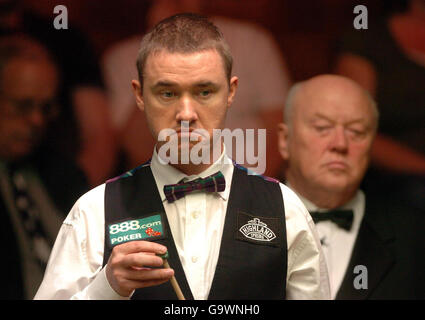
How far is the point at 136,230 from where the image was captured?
94.3 inches

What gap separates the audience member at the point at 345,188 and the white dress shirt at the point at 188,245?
71 centimetres

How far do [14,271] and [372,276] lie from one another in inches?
57.8

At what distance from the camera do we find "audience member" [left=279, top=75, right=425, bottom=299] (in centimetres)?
321

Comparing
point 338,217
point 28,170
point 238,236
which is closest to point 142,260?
point 238,236

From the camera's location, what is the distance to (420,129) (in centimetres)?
353

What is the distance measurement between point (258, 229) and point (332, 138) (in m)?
0.91

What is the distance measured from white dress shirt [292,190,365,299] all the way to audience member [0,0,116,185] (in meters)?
0.92

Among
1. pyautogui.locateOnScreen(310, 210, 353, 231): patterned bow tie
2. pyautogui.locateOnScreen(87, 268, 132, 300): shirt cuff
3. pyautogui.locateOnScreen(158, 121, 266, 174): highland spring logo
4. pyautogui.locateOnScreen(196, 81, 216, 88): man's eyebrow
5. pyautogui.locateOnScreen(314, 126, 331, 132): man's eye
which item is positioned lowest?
pyautogui.locateOnScreen(310, 210, 353, 231): patterned bow tie

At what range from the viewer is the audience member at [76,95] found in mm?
3494

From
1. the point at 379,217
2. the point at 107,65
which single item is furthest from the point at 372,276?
the point at 107,65

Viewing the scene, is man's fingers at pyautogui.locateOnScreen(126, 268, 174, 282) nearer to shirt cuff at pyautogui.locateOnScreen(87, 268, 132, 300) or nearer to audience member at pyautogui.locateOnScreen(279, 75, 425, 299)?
shirt cuff at pyautogui.locateOnScreen(87, 268, 132, 300)

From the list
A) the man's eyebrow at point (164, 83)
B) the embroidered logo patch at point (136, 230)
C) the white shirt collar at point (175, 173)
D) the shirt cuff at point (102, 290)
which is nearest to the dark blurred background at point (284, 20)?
the white shirt collar at point (175, 173)

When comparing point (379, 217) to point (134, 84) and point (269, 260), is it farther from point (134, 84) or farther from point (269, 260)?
point (134, 84)

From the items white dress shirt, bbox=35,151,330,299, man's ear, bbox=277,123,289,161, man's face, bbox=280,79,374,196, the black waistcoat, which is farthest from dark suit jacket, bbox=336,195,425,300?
the black waistcoat
